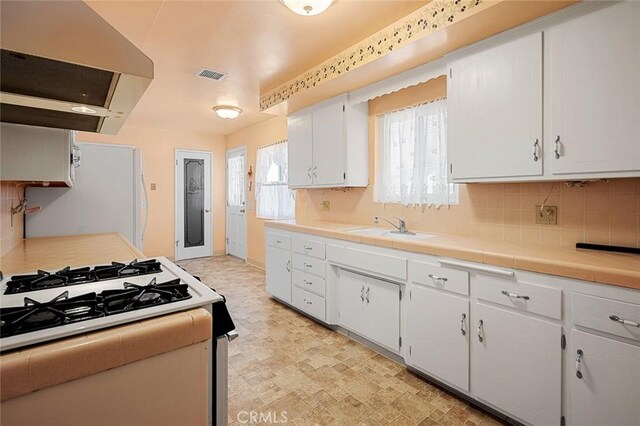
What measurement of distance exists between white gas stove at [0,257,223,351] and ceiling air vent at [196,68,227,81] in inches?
89.5

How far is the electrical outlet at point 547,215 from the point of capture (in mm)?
1955

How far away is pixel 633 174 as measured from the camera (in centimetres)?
→ 147

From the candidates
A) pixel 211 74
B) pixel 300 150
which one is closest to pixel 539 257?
pixel 300 150

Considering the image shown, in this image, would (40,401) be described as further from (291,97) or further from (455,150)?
(291,97)

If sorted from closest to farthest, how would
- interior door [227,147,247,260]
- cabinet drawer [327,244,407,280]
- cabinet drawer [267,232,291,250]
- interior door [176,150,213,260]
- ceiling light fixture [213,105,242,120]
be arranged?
cabinet drawer [327,244,407,280]
cabinet drawer [267,232,291,250]
ceiling light fixture [213,105,242,120]
interior door [227,147,247,260]
interior door [176,150,213,260]

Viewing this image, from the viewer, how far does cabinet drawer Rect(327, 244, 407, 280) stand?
2.21 meters

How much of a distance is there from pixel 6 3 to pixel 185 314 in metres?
0.93

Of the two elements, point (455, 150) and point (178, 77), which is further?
point (178, 77)

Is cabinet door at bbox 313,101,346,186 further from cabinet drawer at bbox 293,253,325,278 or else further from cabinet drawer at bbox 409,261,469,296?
cabinet drawer at bbox 409,261,469,296

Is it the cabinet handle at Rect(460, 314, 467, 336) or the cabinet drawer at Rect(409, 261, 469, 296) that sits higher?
the cabinet drawer at Rect(409, 261, 469, 296)

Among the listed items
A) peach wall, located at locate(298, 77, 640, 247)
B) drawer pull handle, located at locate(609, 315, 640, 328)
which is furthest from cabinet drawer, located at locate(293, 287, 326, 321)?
drawer pull handle, located at locate(609, 315, 640, 328)

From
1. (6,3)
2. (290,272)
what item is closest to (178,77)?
(290,272)

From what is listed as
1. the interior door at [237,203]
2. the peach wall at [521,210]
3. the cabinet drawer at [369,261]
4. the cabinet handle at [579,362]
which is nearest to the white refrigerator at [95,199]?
the cabinet drawer at [369,261]

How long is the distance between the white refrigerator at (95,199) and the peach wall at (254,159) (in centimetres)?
228
